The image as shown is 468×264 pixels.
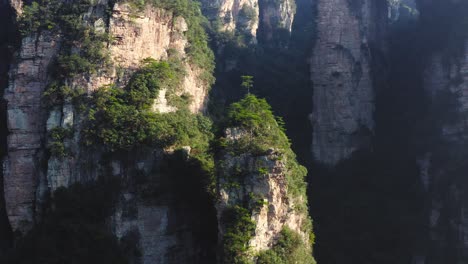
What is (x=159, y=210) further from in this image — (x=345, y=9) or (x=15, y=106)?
(x=345, y=9)

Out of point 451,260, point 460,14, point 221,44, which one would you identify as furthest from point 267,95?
point 451,260

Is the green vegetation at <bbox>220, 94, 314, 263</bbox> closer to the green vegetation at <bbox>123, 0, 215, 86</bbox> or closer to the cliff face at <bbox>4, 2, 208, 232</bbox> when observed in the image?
the cliff face at <bbox>4, 2, 208, 232</bbox>

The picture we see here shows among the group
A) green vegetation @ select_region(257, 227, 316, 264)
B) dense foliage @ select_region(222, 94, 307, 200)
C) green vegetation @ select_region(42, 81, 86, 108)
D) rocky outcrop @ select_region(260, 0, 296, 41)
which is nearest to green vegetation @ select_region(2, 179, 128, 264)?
green vegetation @ select_region(42, 81, 86, 108)

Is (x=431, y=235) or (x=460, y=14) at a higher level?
(x=460, y=14)

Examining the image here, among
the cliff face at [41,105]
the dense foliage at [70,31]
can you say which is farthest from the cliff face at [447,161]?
the dense foliage at [70,31]

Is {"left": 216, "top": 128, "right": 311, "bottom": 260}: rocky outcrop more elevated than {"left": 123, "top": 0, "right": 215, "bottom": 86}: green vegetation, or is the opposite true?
{"left": 123, "top": 0, "right": 215, "bottom": 86}: green vegetation

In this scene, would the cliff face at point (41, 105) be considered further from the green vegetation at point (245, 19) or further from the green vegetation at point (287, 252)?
the green vegetation at point (245, 19)
